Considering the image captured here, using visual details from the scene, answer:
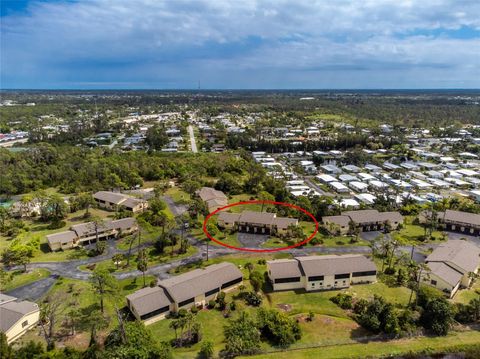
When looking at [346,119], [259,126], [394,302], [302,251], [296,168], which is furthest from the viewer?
[346,119]

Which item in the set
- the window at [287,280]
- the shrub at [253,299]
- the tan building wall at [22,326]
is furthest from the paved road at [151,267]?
the shrub at [253,299]

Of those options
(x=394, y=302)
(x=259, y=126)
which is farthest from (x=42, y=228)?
(x=259, y=126)

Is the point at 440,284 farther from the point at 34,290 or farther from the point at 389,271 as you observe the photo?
the point at 34,290

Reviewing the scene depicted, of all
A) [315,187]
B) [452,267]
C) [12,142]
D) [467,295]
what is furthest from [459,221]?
[12,142]

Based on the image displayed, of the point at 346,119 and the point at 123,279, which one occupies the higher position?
the point at 346,119

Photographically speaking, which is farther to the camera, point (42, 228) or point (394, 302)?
point (42, 228)

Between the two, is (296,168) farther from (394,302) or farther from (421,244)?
(394,302)
